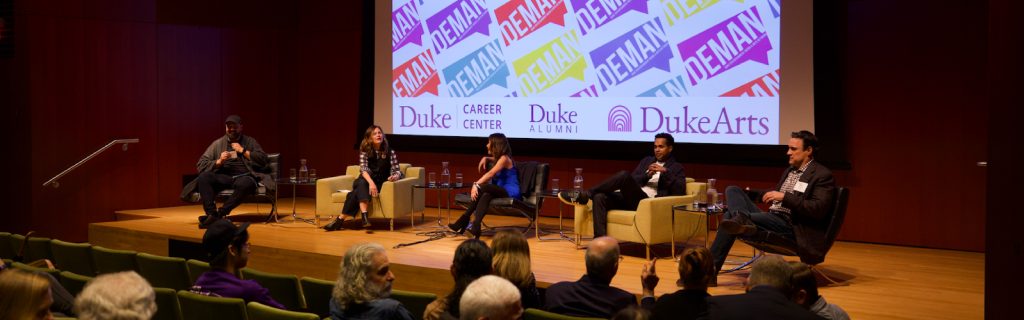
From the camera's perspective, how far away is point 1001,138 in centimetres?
426

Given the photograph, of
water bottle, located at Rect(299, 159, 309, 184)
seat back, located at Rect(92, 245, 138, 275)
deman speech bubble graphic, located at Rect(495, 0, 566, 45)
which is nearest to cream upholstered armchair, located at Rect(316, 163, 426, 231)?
water bottle, located at Rect(299, 159, 309, 184)

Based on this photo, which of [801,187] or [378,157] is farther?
[378,157]

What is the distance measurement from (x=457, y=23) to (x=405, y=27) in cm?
66

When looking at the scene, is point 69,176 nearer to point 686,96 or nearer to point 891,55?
point 686,96

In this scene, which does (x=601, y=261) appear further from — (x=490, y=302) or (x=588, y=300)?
(x=490, y=302)

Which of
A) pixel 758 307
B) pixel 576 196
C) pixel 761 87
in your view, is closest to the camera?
pixel 758 307

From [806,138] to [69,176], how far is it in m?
6.88

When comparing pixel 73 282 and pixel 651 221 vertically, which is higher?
pixel 651 221

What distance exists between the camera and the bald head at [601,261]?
3.93 meters

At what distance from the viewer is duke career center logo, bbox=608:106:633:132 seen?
29.6 feet

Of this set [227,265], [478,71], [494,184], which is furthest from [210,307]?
[478,71]

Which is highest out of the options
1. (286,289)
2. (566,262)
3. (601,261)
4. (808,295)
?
(601,261)

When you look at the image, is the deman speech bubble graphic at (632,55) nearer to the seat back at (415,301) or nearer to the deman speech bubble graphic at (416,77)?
the deman speech bubble graphic at (416,77)

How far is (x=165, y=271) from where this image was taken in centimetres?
528
